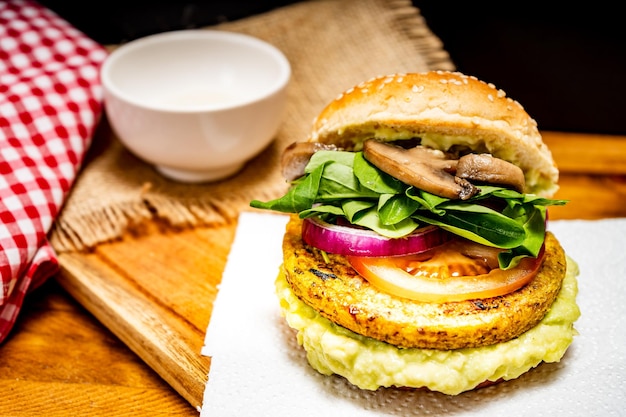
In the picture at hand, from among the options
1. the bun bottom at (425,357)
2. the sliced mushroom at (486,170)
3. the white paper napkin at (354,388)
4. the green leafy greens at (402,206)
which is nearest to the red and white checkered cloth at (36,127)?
the white paper napkin at (354,388)

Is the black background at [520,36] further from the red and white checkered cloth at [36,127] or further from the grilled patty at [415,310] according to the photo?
the grilled patty at [415,310]

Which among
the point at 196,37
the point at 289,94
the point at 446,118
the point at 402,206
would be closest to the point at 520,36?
the point at 289,94

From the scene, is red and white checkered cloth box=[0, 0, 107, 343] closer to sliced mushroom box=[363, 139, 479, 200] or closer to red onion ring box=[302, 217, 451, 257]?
red onion ring box=[302, 217, 451, 257]

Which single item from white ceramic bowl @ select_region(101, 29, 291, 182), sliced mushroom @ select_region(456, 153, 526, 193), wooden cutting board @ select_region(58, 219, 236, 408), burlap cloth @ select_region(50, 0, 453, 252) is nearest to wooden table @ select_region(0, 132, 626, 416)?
wooden cutting board @ select_region(58, 219, 236, 408)

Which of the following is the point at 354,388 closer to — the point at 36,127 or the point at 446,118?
the point at 446,118

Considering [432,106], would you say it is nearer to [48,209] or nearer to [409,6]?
[48,209]

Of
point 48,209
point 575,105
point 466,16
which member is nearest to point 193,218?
point 48,209
